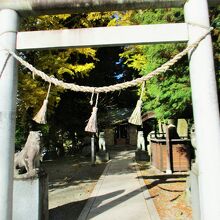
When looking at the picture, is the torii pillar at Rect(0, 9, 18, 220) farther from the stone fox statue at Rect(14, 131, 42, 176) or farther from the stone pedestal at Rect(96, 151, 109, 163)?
the stone pedestal at Rect(96, 151, 109, 163)

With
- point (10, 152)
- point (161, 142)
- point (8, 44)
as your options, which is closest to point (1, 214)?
point (10, 152)

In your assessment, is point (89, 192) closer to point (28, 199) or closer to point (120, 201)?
point (120, 201)

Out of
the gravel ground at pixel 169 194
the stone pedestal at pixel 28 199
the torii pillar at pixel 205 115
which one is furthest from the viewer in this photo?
the gravel ground at pixel 169 194

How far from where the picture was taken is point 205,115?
314 cm

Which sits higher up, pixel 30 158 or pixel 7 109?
pixel 7 109

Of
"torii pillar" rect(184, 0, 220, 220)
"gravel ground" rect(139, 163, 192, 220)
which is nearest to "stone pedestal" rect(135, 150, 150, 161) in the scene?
"gravel ground" rect(139, 163, 192, 220)

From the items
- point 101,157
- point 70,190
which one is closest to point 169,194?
point 70,190

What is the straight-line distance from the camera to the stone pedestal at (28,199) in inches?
213

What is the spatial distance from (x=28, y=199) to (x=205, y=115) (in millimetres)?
3974

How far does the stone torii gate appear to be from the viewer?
122 inches

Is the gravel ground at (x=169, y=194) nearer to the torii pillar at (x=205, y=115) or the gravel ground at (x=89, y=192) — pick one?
the gravel ground at (x=89, y=192)

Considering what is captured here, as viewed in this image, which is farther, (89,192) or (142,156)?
(142,156)

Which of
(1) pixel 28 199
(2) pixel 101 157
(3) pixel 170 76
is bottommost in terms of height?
(1) pixel 28 199

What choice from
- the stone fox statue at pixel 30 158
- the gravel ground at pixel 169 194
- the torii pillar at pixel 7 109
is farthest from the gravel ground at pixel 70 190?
the torii pillar at pixel 7 109
